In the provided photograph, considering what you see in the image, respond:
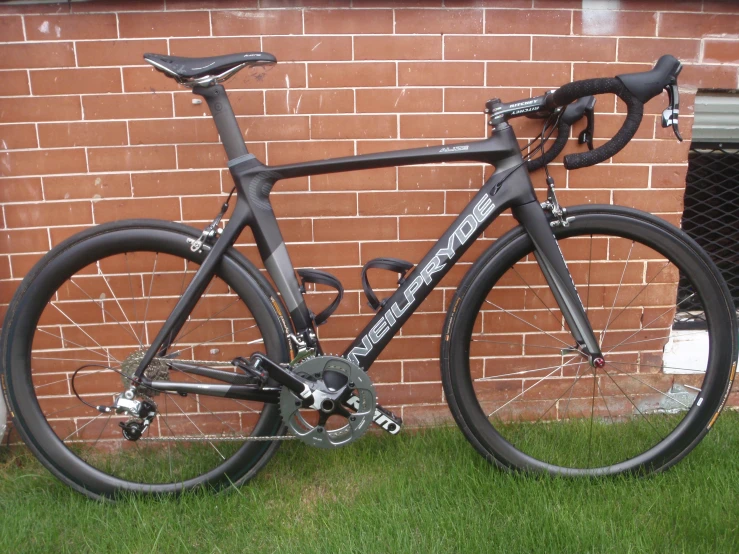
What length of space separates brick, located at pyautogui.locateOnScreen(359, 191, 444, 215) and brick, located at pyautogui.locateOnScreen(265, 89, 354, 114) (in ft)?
1.21

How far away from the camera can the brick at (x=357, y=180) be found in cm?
222

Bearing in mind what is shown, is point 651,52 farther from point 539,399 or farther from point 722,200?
point 539,399

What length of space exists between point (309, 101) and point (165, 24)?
0.62 m

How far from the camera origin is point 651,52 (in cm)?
222

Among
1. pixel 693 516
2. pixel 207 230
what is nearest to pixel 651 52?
pixel 693 516

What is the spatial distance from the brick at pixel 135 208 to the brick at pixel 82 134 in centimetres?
24

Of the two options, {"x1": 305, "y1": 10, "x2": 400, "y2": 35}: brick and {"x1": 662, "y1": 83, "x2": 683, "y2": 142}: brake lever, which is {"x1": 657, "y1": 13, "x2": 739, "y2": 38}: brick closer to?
{"x1": 662, "y1": 83, "x2": 683, "y2": 142}: brake lever

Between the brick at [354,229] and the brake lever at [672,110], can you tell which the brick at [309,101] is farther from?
the brake lever at [672,110]

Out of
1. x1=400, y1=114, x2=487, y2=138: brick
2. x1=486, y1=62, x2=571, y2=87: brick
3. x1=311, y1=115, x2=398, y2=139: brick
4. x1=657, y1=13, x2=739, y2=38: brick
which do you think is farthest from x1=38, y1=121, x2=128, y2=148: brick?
x1=657, y1=13, x2=739, y2=38: brick

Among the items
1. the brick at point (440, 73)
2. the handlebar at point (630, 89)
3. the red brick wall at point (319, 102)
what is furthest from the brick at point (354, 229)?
the handlebar at point (630, 89)

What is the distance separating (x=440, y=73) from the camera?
218 centimetres

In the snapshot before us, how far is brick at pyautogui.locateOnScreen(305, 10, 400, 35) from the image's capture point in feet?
6.96

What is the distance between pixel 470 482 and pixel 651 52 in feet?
6.12

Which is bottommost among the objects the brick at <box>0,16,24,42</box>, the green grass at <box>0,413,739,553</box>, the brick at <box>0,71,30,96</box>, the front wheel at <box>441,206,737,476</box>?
the green grass at <box>0,413,739,553</box>
